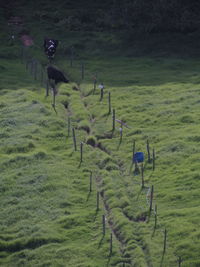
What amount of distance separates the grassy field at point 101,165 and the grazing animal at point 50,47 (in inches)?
47.8

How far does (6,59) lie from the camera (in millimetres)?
73250

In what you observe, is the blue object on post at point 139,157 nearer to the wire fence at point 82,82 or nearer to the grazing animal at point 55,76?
the wire fence at point 82,82

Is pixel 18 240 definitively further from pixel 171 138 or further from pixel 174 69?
pixel 174 69

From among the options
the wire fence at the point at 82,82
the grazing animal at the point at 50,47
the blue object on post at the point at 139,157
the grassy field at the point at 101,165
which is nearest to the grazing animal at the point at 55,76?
the wire fence at the point at 82,82

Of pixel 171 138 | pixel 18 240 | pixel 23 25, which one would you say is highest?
pixel 23 25

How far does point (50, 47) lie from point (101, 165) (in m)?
29.4

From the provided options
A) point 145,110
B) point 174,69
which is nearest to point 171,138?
point 145,110

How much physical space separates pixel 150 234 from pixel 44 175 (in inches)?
402

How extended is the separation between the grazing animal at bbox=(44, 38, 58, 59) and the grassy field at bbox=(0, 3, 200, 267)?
47.8 inches

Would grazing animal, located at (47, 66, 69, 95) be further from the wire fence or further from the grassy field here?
the grassy field

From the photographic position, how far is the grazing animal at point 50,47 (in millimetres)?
72750

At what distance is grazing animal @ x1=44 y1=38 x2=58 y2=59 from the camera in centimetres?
7275

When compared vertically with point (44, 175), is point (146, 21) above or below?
above

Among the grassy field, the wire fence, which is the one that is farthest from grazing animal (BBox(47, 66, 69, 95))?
the grassy field
